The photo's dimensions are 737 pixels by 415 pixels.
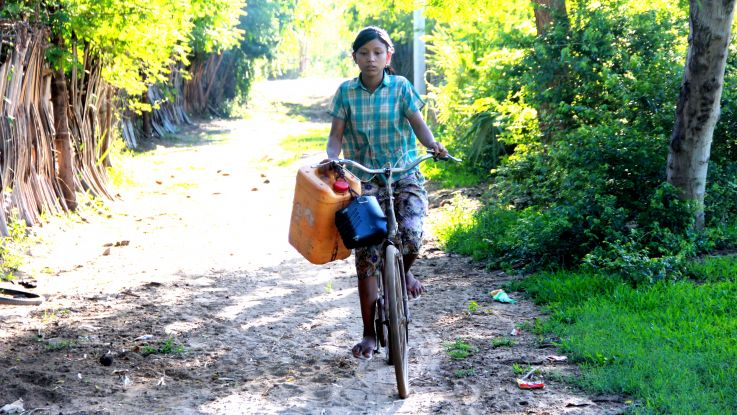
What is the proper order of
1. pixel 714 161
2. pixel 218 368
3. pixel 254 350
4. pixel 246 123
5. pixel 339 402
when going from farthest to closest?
pixel 246 123 < pixel 714 161 < pixel 254 350 < pixel 218 368 < pixel 339 402

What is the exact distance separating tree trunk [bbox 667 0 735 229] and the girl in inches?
123

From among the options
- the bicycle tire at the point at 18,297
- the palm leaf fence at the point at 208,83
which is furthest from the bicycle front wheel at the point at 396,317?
the palm leaf fence at the point at 208,83

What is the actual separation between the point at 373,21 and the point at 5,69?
97.0 feet

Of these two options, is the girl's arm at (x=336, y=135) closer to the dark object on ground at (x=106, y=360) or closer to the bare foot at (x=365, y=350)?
the bare foot at (x=365, y=350)

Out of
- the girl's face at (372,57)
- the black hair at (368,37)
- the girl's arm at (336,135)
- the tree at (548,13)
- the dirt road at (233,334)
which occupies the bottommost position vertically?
the dirt road at (233,334)

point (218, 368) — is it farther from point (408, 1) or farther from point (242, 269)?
point (408, 1)

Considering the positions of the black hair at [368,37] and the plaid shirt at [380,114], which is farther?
the plaid shirt at [380,114]

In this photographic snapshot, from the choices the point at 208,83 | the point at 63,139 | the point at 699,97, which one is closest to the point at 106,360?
the point at 699,97

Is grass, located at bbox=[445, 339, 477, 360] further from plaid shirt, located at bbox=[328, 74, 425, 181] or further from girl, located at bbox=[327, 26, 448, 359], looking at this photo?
plaid shirt, located at bbox=[328, 74, 425, 181]

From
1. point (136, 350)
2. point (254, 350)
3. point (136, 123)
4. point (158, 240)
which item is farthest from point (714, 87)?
point (136, 123)

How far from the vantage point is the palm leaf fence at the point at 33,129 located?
30.1ft

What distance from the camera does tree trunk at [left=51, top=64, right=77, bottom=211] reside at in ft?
36.0

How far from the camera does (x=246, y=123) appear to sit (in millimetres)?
31859

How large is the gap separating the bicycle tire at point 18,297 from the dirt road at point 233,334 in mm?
114
